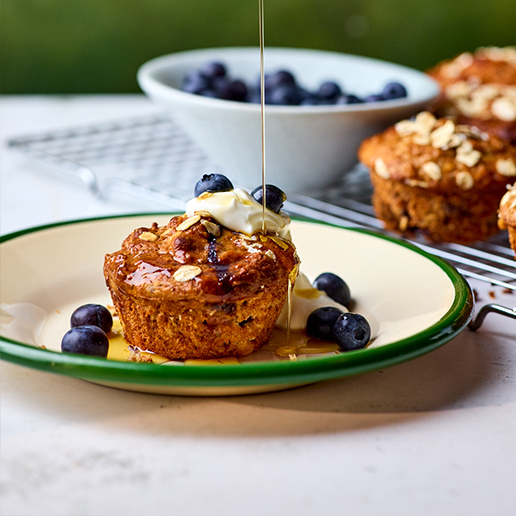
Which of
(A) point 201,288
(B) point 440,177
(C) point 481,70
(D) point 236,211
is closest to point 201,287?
(A) point 201,288

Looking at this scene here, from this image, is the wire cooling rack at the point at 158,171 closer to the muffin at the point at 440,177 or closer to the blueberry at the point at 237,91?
the muffin at the point at 440,177

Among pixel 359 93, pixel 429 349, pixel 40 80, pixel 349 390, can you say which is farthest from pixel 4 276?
pixel 40 80

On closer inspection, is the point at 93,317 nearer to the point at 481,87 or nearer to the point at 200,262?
the point at 200,262

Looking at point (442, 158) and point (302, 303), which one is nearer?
point (302, 303)

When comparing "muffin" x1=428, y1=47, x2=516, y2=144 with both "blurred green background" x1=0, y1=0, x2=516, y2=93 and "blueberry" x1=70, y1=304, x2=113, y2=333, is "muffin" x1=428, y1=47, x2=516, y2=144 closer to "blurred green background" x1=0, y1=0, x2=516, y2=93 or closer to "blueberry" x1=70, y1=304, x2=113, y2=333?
"blueberry" x1=70, y1=304, x2=113, y2=333

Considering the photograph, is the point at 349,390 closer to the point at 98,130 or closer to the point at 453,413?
the point at 453,413

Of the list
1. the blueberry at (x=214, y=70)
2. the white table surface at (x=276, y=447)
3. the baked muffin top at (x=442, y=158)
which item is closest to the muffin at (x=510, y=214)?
the baked muffin top at (x=442, y=158)
